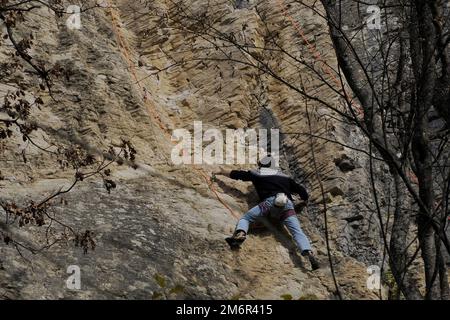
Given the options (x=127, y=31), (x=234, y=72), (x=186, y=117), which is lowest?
(x=186, y=117)

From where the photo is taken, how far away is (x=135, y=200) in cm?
904

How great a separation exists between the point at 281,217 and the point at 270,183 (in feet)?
1.66

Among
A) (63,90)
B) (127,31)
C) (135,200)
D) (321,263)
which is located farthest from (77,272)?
(127,31)

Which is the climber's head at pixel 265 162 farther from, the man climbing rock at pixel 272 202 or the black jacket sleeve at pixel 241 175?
the black jacket sleeve at pixel 241 175

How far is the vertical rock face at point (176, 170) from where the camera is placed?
768 cm

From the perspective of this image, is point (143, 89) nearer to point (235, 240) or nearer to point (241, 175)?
point (241, 175)

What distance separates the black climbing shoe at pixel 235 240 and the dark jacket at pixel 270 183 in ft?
3.07

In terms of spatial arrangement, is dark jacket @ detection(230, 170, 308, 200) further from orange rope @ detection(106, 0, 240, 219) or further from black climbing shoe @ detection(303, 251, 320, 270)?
black climbing shoe @ detection(303, 251, 320, 270)

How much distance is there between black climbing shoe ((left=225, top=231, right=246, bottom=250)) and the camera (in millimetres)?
8719

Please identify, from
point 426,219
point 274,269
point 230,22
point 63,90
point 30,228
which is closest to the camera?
point 426,219

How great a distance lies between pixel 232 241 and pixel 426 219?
3112mm

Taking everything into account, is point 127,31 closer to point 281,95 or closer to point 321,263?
point 281,95

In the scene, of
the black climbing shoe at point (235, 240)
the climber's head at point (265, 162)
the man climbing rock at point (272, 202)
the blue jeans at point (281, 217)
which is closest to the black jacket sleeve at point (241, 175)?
the man climbing rock at point (272, 202)

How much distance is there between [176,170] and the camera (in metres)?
10.1
